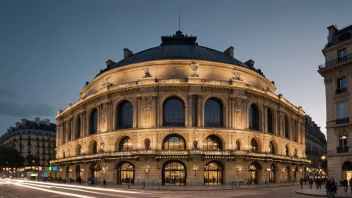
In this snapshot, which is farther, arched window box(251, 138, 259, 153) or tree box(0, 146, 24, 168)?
tree box(0, 146, 24, 168)

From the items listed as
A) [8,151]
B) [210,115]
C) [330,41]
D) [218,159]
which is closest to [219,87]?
[210,115]

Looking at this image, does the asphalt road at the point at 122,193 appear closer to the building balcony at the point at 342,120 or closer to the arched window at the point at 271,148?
the building balcony at the point at 342,120

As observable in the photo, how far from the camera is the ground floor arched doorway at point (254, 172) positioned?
70.4 m

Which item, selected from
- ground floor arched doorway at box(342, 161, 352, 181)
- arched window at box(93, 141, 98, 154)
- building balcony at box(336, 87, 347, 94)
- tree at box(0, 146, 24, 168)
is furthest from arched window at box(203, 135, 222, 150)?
tree at box(0, 146, 24, 168)

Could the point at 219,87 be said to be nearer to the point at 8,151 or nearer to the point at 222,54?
the point at 222,54

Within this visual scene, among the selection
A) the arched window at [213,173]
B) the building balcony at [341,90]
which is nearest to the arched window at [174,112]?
the arched window at [213,173]

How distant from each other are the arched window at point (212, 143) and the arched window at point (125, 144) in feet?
43.1

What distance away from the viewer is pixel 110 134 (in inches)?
2825

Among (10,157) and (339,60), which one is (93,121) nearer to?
(339,60)

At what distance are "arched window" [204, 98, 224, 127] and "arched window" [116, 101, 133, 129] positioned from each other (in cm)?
1353

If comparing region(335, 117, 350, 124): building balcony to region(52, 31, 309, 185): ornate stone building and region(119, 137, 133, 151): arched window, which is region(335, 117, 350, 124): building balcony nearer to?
region(52, 31, 309, 185): ornate stone building

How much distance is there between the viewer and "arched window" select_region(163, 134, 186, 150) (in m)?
66.9

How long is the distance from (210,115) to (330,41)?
2350 centimetres

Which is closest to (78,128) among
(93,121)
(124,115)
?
(93,121)
